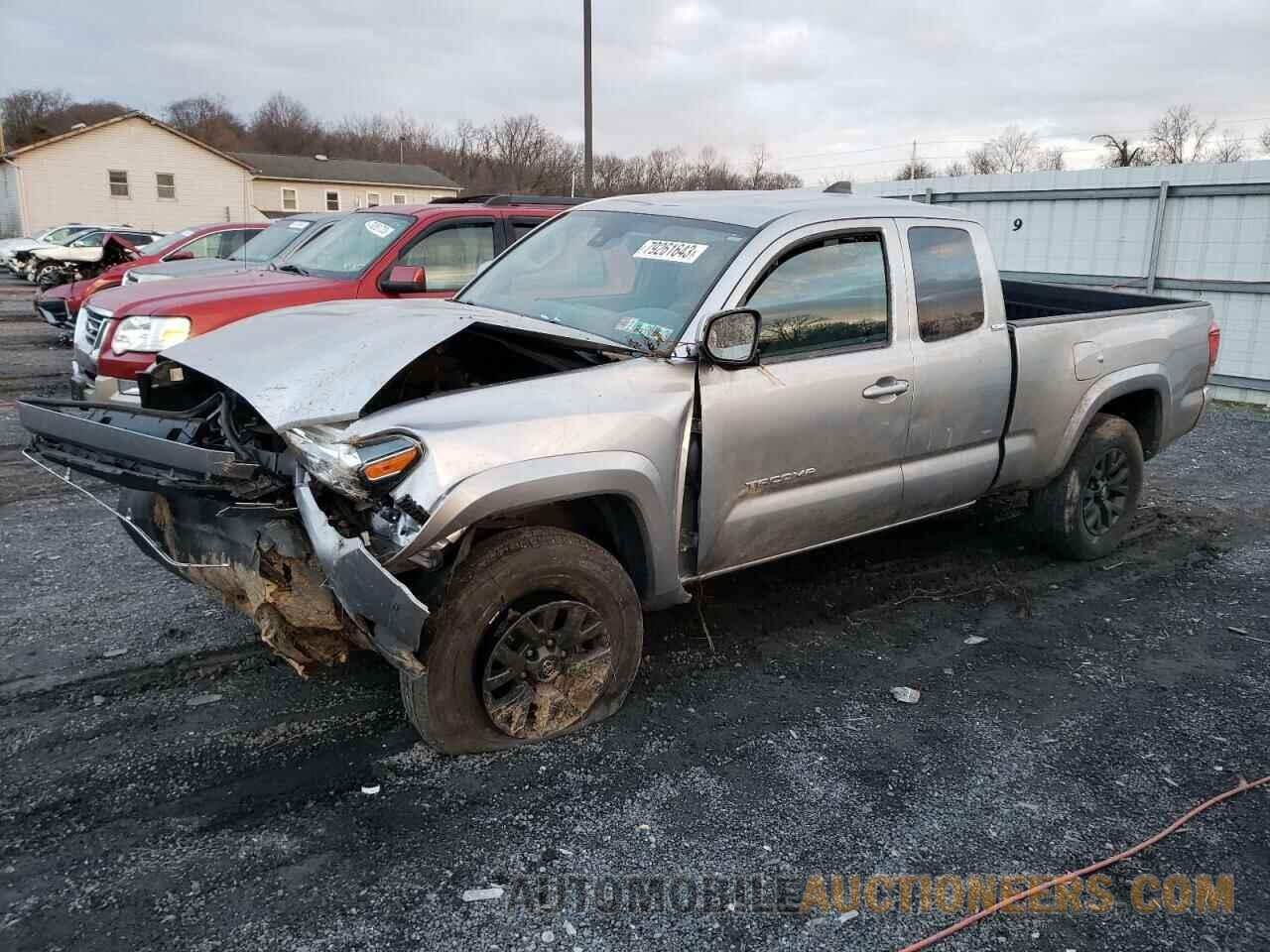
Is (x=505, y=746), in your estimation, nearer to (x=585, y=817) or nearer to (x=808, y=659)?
(x=585, y=817)

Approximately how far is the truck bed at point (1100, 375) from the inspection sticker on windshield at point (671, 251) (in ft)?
6.12

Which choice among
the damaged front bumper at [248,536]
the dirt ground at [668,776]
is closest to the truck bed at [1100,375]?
the dirt ground at [668,776]

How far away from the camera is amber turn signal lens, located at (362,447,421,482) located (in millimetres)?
2883

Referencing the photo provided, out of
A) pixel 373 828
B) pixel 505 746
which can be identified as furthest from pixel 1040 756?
pixel 373 828

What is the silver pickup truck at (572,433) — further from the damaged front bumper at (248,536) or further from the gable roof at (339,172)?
the gable roof at (339,172)

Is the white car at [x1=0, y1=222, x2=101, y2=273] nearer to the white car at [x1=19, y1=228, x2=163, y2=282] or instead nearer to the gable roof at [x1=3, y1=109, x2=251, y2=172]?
the white car at [x1=19, y1=228, x2=163, y2=282]

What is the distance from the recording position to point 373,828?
2.98m

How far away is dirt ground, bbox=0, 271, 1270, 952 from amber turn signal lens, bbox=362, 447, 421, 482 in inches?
43.7

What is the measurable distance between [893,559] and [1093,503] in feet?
4.01

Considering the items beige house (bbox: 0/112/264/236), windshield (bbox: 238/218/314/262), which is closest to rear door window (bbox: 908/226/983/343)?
windshield (bbox: 238/218/314/262)

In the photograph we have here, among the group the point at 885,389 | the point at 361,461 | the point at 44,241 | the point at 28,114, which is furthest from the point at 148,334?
the point at 28,114

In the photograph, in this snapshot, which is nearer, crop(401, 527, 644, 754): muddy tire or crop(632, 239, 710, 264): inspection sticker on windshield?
crop(401, 527, 644, 754): muddy tire

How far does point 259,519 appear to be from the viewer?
311 centimetres

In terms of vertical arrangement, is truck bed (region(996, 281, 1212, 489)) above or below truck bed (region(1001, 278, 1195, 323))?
below
